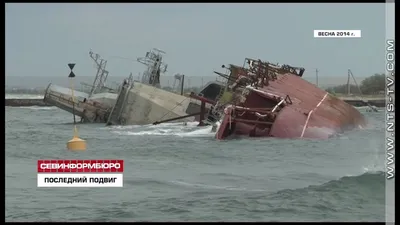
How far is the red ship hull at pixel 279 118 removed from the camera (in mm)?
24406

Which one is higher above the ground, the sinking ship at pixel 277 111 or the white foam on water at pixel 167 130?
the sinking ship at pixel 277 111

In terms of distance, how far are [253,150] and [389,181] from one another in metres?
10.9

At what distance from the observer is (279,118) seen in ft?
80.9

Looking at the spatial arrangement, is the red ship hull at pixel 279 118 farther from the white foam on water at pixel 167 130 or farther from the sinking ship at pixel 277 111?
the white foam on water at pixel 167 130

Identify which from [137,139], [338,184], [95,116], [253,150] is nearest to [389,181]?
[338,184]

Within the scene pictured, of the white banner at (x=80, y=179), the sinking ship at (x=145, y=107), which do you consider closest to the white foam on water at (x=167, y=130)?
the sinking ship at (x=145, y=107)

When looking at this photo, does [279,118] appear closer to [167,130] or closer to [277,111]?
[277,111]

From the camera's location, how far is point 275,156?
18984 millimetres

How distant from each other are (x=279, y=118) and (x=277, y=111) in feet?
3.25

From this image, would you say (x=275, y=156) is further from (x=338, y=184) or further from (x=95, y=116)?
→ (x=95, y=116)

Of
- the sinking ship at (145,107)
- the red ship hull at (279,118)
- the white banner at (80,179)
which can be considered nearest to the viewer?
the white banner at (80,179)

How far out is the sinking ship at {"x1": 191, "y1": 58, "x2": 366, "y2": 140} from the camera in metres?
24.7

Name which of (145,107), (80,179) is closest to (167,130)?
(145,107)

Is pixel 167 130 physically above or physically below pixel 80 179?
below
